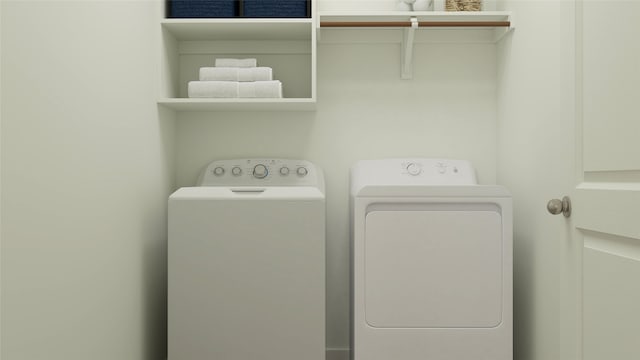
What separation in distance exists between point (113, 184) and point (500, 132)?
66.1 inches

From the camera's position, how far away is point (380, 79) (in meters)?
2.59

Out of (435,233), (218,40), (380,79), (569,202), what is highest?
(218,40)

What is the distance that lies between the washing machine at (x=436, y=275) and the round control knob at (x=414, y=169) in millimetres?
454

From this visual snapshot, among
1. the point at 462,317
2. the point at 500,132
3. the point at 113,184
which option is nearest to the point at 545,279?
the point at 462,317

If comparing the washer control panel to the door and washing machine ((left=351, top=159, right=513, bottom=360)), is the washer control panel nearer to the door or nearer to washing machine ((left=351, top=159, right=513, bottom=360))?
washing machine ((left=351, top=159, right=513, bottom=360))

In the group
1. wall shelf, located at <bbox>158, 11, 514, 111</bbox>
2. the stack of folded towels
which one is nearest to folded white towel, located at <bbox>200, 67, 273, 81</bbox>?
the stack of folded towels

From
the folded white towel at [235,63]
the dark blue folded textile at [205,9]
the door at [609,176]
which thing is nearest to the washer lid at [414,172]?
the folded white towel at [235,63]

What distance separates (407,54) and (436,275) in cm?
103

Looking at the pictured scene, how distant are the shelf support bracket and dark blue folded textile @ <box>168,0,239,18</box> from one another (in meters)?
0.77

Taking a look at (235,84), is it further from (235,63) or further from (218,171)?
(218,171)

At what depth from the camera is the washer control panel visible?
250 centimetres

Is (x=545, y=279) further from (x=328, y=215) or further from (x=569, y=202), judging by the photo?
(x=328, y=215)

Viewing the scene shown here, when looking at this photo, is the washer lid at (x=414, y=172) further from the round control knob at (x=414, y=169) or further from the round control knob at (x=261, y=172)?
the round control knob at (x=261, y=172)

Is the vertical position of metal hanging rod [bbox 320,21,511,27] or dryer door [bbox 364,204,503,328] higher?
metal hanging rod [bbox 320,21,511,27]
